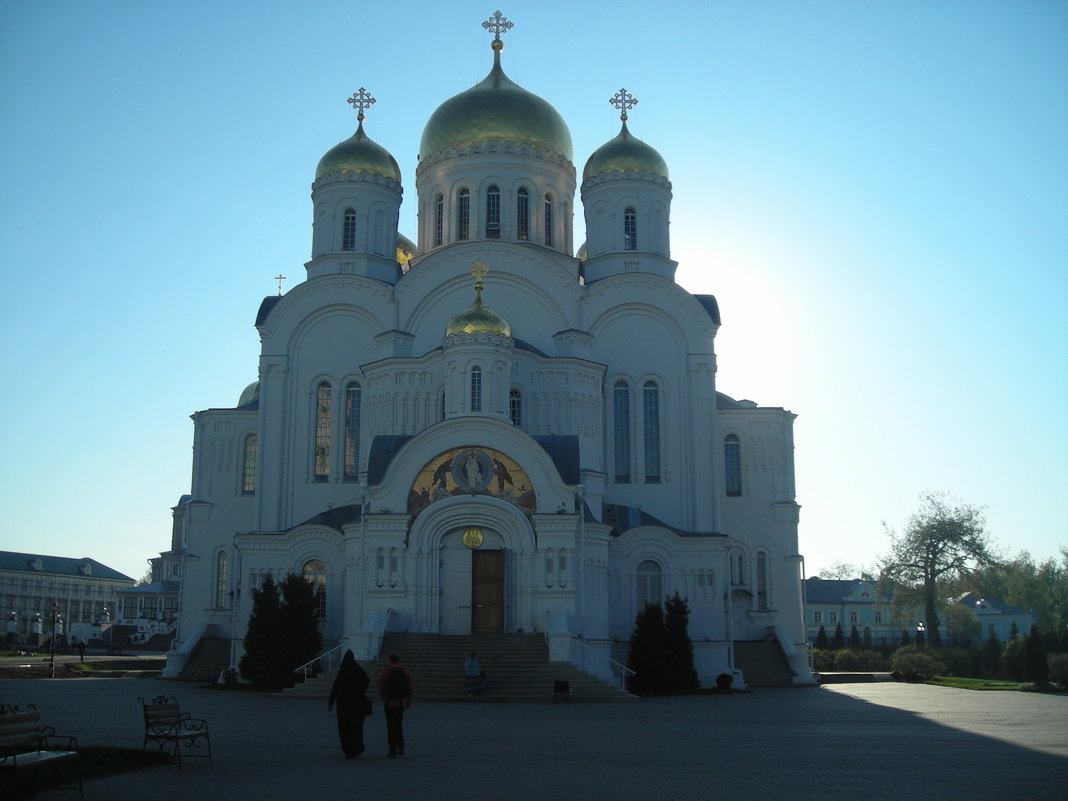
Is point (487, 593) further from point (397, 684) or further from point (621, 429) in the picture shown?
point (397, 684)

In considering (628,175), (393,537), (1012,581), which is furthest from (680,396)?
(1012,581)

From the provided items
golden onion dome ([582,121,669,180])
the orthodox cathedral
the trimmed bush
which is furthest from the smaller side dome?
the trimmed bush

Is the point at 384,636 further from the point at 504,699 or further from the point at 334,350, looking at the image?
the point at 334,350

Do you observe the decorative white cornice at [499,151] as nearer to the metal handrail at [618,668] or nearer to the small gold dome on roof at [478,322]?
the small gold dome on roof at [478,322]

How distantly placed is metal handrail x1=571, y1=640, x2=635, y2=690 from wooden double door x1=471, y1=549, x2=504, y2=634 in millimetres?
2289

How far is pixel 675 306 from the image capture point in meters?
33.0

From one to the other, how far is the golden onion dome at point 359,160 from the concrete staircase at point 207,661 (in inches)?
572

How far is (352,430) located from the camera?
1305 inches

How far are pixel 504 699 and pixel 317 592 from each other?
30.5 feet

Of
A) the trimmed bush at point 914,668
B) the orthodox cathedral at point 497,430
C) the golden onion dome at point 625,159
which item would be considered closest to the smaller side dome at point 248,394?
the orthodox cathedral at point 497,430

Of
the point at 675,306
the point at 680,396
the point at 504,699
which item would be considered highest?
the point at 675,306

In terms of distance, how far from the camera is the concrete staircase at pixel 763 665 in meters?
31.2

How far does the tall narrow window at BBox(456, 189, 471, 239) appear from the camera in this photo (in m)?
34.7

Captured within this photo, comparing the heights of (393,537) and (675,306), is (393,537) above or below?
below
